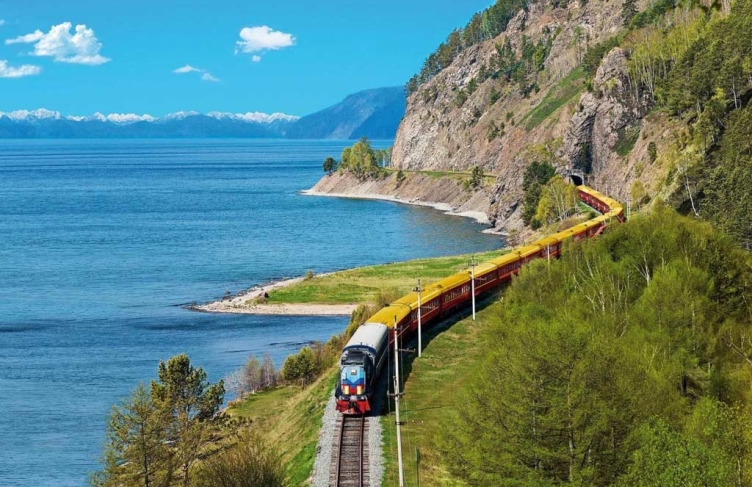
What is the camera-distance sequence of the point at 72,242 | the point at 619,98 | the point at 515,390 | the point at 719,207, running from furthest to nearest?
the point at 72,242
the point at 619,98
the point at 719,207
the point at 515,390

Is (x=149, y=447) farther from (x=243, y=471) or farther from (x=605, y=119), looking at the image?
(x=605, y=119)

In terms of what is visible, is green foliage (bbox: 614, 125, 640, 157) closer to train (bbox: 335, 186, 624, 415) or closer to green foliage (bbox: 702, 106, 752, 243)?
green foliage (bbox: 702, 106, 752, 243)

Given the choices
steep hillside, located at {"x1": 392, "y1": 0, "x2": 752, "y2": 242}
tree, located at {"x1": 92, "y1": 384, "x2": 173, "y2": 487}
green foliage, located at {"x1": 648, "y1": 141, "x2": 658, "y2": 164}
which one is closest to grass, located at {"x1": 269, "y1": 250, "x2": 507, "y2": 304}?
green foliage, located at {"x1": 648, "y1": 141, "x2": 658, "y2": 164}

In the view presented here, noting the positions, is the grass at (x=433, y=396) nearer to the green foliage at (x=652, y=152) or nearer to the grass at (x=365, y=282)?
the grass at (x=365, y=282)

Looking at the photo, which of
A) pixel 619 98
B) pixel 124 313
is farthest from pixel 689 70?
pixel 124 313

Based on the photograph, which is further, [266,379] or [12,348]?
[12,348]

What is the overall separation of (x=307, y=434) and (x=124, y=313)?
210 ft

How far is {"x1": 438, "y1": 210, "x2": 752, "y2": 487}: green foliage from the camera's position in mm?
28438

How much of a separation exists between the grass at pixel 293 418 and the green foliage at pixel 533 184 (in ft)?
308

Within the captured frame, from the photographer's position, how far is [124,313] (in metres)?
103

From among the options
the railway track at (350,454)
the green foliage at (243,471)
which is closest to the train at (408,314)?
the railway track at (350,454)

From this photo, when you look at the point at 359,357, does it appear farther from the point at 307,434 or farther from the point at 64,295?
the point at 64,295

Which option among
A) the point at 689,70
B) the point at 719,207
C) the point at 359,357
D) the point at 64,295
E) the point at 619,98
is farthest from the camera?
the point at 619,98

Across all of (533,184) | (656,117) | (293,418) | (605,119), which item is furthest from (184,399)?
(605,119)
